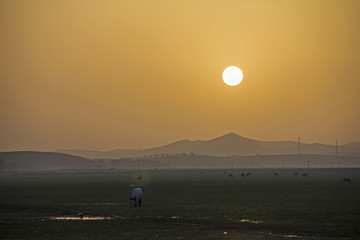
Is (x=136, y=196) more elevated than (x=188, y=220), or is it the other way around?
(x=136, y=196)

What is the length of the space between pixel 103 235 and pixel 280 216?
15.4 metres

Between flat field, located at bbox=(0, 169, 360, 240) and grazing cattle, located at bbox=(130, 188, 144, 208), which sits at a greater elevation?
grazing cattle, located at bbox=(130, 188, 144, 208)

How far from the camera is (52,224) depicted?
39750mm

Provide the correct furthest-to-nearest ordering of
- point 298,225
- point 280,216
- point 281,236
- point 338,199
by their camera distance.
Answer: point 338,199 → point 280,216 → point 298,225 → point 281,236

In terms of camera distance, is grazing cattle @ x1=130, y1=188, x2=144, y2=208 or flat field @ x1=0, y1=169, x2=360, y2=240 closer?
flat field @ x1=0, y1=169, x2=360, y2=240

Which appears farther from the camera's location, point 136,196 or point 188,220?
point 136,196

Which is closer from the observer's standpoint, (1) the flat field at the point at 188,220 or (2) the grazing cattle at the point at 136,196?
(1) the flat field at the point at 188,220

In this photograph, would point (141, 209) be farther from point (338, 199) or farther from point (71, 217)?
point (338, 199)

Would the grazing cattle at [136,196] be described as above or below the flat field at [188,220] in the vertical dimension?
above

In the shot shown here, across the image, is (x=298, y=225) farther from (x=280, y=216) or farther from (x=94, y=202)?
(x=94, y=202)

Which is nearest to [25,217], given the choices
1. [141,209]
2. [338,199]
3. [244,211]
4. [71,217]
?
[71,217]

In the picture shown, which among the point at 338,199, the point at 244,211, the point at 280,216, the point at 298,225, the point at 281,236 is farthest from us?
the point at 338,199

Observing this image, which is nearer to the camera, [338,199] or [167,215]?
[167,215]

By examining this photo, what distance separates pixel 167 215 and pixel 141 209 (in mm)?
5884
